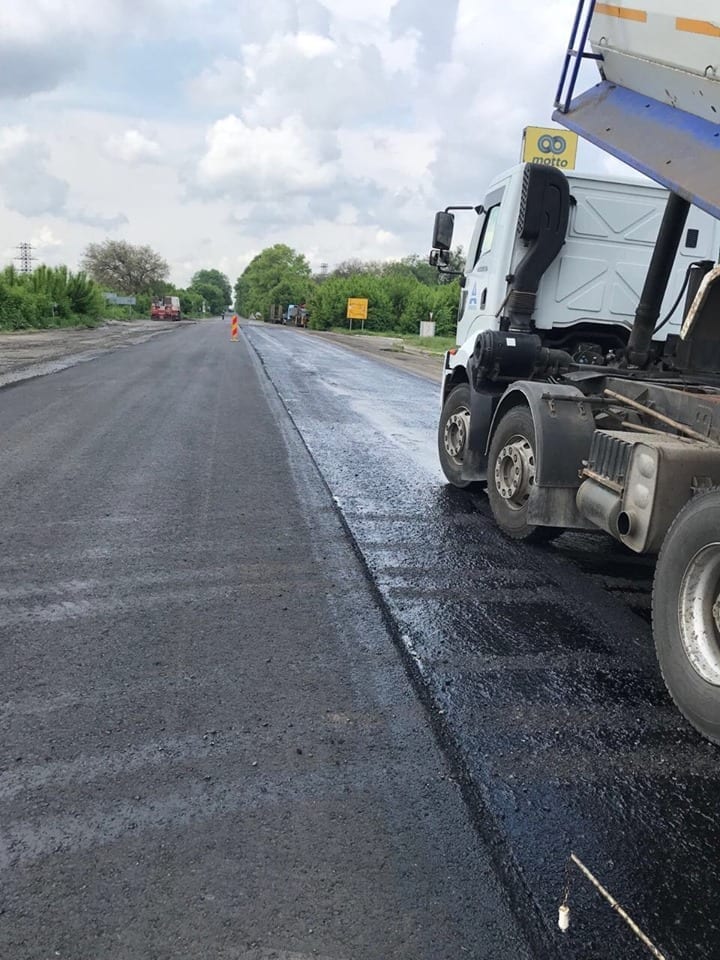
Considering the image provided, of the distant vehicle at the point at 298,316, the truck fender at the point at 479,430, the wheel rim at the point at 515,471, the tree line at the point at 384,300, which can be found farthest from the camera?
the distant vehicle at the point at 298,316

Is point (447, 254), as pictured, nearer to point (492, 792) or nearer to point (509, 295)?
point (509, 295)

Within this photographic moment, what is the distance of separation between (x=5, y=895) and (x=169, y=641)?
5.46 feet

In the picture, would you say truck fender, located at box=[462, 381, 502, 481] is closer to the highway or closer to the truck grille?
the highway

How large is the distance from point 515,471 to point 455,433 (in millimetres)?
1755

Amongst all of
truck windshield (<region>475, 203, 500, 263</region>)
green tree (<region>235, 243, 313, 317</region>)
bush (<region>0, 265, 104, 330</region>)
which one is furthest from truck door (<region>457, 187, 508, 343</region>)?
green tree (<region>235, 243, 313, 317</region>)

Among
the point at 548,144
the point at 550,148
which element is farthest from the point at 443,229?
the point at 548,144

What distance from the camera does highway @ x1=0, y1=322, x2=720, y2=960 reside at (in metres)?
2.11

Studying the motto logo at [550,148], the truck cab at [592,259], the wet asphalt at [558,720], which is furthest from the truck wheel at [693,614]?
the motto logo at [550,148]

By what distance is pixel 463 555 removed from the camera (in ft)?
17.5

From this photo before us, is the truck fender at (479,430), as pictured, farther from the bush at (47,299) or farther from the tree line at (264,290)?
the bush at (47,299)

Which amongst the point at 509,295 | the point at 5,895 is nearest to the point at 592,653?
the point at 5,895

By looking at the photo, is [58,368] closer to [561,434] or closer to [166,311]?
[561,434]

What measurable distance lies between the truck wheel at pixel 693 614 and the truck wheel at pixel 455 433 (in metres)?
3.48

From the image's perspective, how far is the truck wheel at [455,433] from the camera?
7059mm
